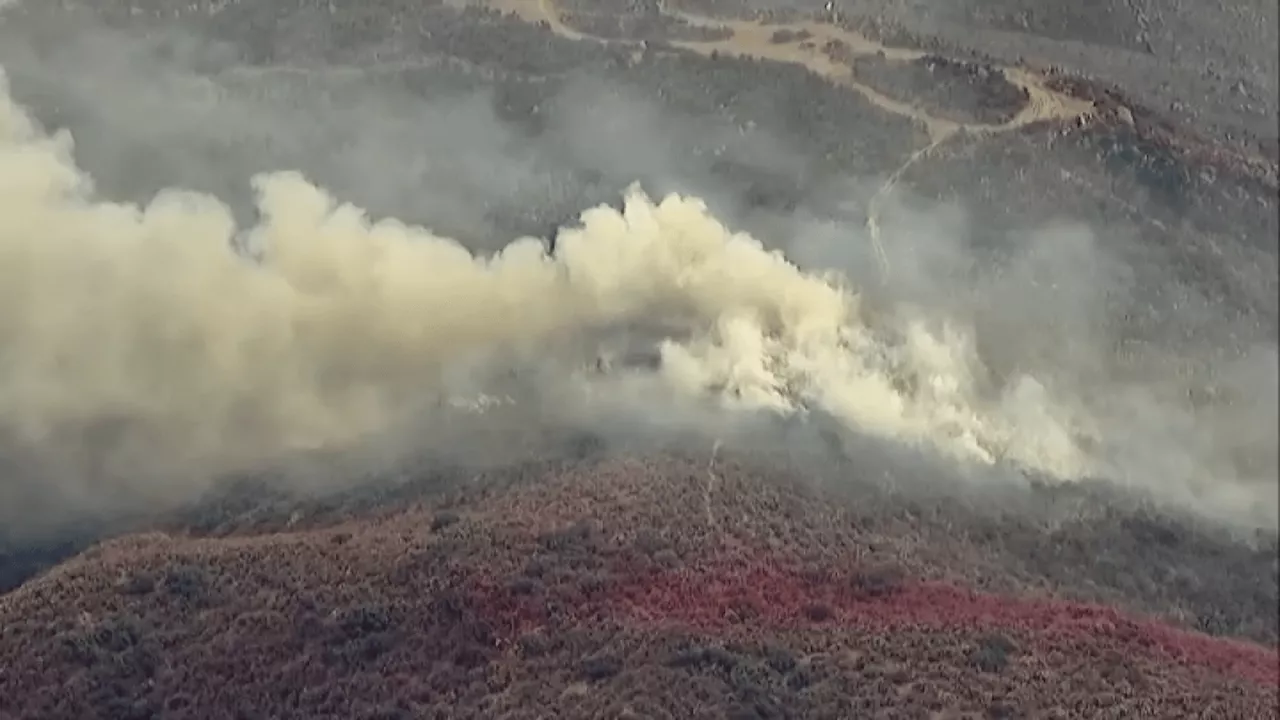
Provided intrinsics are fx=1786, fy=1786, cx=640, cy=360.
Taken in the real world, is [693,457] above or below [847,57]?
below

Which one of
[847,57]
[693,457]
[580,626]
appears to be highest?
[847,57]

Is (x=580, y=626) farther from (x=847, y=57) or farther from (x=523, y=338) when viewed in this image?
(x=847, y=57)

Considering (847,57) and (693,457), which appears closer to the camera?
(693,457)

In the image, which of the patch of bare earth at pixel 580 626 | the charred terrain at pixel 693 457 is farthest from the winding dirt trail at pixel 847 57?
the patch of bare earth at pixel 580 626

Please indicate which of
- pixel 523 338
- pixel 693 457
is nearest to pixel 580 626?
pixel 693 457

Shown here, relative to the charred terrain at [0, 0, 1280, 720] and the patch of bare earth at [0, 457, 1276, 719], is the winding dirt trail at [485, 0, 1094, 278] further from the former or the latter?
the patch of bare earth at [0, 457, 1276, 719]

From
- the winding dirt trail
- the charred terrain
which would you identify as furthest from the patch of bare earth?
the winding dirt trail

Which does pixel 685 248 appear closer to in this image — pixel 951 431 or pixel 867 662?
pixel 951 431
